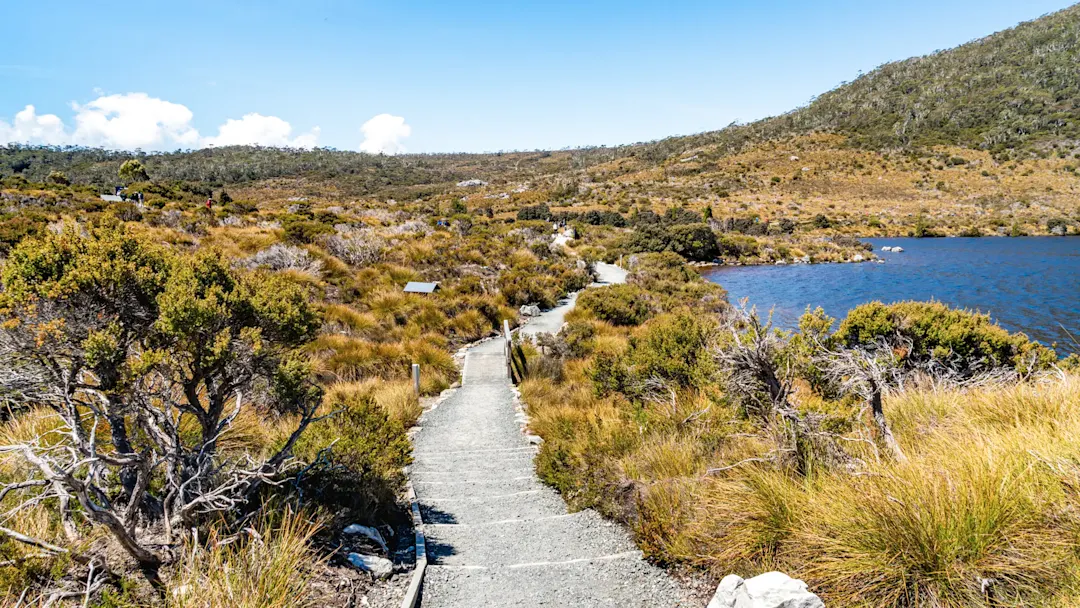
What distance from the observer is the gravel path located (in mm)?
4184

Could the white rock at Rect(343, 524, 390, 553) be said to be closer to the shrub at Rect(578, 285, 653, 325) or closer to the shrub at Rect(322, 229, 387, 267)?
the shrub at Rect(578, 285, 653, 325)

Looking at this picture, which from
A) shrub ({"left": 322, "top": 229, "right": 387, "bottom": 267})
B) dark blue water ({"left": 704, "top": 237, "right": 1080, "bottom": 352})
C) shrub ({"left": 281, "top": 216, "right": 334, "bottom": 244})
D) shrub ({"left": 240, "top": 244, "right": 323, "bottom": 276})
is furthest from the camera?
shrub ({"left": 281, "top": 216, "right": 334, "bottom": 244})

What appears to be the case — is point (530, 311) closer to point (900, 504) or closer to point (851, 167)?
point (900, 504)

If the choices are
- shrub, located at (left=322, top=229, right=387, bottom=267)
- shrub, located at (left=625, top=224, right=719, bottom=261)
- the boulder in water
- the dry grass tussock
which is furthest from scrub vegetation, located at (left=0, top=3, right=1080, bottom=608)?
shrub, located at (left=625, top=224, right=719, bottom=261)

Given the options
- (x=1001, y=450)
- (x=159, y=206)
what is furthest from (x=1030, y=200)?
(x=159, y=206)

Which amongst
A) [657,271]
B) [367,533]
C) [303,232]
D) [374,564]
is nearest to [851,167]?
[657,271]

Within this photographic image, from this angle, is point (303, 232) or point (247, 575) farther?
point (303, 232)

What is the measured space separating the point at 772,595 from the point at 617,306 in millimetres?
14926

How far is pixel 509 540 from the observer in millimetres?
5227

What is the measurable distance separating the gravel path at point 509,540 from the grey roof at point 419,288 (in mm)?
8405

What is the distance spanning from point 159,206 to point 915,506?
31230 mm

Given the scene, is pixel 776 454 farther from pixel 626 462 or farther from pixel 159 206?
pixel 159 206

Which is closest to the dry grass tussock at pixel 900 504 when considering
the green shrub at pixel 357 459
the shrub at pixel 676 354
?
the shrub at pixel 676 354

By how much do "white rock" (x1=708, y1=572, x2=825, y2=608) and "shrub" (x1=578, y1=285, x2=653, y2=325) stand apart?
13.8 metres
